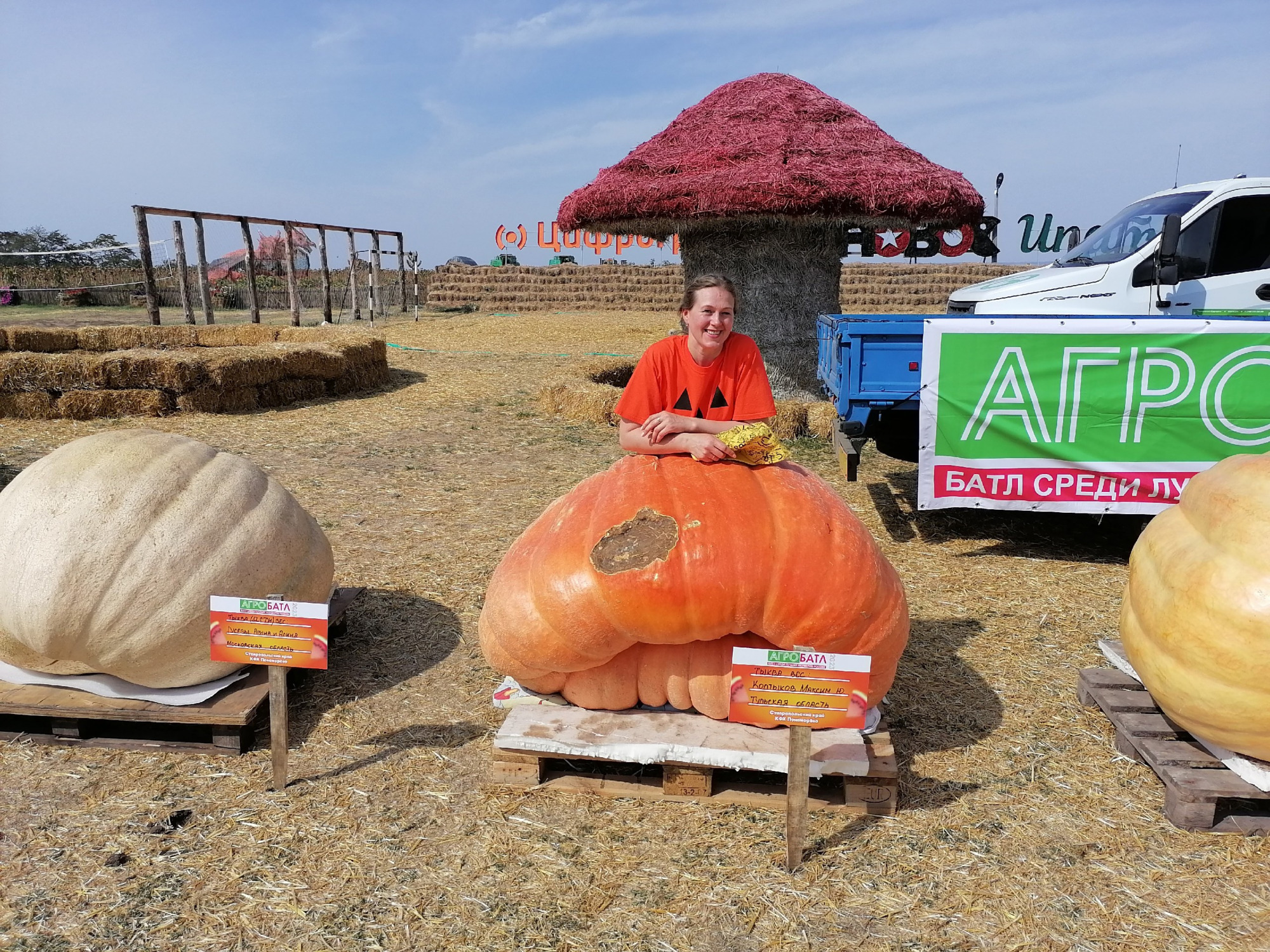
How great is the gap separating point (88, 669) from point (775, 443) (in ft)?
9.08

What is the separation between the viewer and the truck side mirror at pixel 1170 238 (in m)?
6.45

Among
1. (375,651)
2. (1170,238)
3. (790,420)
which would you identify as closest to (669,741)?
(375,651)

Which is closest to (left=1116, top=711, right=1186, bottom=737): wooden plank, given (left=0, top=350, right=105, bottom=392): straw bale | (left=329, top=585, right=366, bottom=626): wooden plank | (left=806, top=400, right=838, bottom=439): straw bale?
(left=329, top=585, right=366, bottom=626): wooden plank

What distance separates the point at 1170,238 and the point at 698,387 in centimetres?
527

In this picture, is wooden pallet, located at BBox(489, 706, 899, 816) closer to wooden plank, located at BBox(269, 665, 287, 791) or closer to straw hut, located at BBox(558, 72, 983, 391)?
wooden plank, located at BBox(269, 665, 287, 791)

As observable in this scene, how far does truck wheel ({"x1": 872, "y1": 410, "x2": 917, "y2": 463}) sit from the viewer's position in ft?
20.0

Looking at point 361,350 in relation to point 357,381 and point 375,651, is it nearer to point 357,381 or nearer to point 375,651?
point 357,381

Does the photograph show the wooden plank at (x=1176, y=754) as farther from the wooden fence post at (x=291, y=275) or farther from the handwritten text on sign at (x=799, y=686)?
the wooden fence post at (x=291, y=275)

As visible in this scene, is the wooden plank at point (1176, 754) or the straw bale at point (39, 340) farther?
the straw bale at point (39, 340)

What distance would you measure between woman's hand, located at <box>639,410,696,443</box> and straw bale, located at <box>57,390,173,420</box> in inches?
357

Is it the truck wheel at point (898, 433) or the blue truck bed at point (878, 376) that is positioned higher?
the blue truck bed at point (878, 376)

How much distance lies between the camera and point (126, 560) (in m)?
3.17

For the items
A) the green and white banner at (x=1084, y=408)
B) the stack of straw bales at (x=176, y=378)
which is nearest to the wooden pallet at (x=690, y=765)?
the green and white banner at (x=1084, y=408)

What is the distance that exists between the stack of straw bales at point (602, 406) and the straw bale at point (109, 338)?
23.3 ft
